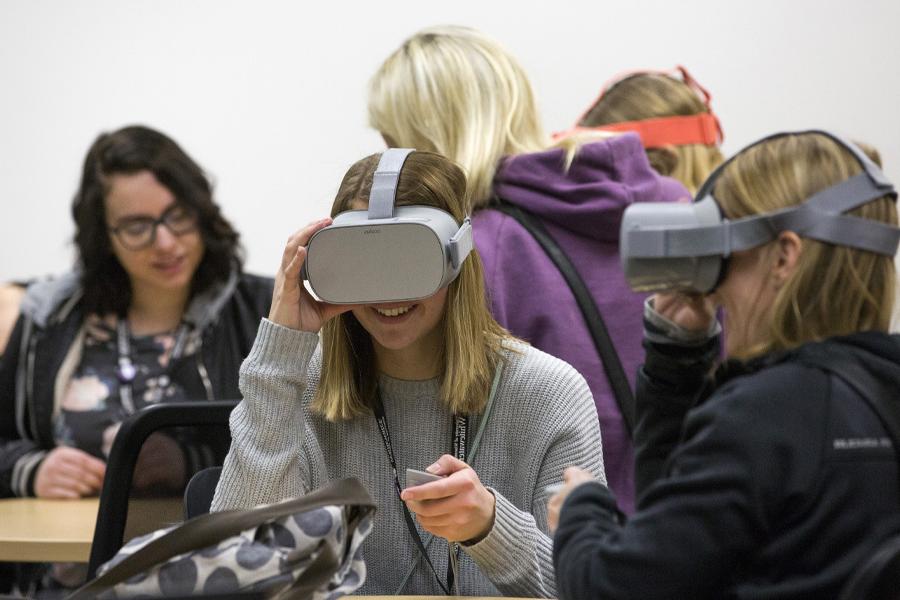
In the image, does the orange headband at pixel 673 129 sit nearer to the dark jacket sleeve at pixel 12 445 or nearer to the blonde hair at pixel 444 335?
the blonde hair at pixel 444 335

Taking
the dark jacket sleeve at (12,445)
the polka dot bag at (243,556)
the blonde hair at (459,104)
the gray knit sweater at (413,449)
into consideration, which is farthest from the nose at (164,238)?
the polka dot bag at (243,556)

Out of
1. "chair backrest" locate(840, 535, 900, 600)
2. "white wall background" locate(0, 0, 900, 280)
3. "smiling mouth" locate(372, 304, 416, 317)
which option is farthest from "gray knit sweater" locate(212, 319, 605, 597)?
"white wall background" locate(0, 0, 900, 280)

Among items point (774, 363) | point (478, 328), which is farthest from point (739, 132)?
point (774, 363)

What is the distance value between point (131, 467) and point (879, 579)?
1.23 m

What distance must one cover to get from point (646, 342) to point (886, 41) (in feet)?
7.77

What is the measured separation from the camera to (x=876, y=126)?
318cm

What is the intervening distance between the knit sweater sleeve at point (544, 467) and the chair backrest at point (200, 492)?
1.46ft

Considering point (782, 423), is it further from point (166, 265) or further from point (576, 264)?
point (166, 265)

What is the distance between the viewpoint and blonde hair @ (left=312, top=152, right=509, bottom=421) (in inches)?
60.7

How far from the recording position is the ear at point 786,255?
3.30 ft

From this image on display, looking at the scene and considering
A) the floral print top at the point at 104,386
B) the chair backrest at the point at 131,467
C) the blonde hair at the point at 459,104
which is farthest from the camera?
the floral print top at the point at 104,386

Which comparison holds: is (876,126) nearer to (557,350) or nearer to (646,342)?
(557,350)

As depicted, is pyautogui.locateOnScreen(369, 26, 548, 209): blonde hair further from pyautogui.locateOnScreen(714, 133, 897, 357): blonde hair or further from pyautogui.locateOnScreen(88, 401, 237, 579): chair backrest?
pyautogui.locateOnScreen(714, 133, 897, 357): blonde hair

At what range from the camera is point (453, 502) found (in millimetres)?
1299
